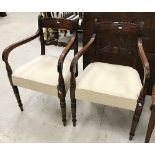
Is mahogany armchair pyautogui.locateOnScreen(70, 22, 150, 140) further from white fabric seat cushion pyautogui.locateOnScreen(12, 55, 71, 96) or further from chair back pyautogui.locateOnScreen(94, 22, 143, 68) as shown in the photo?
white fabric seat cushion pyautogui.locateOnScreen(12, 55, 71, 96)

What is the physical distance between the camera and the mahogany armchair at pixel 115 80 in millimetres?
1453

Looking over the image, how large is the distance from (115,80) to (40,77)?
582 millimetres

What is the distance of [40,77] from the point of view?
166 centimetres

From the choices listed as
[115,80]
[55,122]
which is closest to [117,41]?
[115,80]

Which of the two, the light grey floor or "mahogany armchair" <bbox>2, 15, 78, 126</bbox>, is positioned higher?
"mahogany armchair" <bbox>2, 15, 78, 126</bbox>

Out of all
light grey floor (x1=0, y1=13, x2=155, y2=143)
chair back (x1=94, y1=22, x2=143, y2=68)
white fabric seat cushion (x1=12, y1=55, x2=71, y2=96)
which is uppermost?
chair back (x1=94, y1=22, x2=143, y2=68)

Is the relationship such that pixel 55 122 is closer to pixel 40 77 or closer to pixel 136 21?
pixel 40 77

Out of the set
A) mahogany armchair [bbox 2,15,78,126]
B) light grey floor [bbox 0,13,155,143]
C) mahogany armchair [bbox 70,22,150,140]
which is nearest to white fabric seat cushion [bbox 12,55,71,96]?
mahogany armchair [bbox 2,15,78,126]

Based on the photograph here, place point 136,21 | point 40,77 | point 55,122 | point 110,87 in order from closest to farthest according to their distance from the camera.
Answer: point 110,87 → point 40,77 → point 136,21 → point 55,122

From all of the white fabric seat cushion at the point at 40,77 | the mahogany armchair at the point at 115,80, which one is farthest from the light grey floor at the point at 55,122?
the white fabric seat cushion at the point at 40,77

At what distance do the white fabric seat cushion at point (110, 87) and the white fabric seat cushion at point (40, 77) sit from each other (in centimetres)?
17

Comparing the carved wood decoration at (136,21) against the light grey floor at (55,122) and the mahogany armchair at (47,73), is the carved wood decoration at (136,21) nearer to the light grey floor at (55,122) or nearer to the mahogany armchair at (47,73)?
the mahogany armchair at (47,73)

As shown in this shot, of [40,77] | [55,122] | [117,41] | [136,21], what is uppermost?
[136,21]

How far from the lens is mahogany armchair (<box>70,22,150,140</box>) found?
57.2 inches
